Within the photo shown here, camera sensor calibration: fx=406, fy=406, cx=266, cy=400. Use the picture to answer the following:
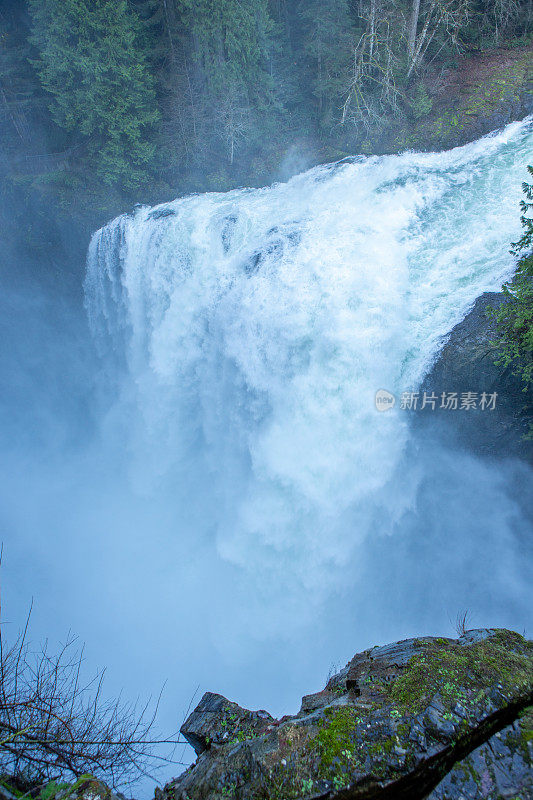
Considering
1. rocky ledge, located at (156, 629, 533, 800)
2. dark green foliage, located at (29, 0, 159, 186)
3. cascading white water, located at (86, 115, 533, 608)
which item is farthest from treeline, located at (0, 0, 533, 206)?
rocky ledge, located at (156, 629, 533, 800)

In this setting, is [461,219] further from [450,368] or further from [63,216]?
[63,216]

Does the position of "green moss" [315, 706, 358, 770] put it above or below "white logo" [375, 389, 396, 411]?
below

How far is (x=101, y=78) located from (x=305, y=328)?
508 inches

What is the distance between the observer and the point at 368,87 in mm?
15055

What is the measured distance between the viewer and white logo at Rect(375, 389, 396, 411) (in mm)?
8938

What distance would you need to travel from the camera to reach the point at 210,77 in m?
15.0

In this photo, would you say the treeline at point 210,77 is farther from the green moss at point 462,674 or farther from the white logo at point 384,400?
the green moss at point 462,674

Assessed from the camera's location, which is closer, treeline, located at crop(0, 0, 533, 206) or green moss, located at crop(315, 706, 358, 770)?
green moss, located at crop(315, 706, 358, 770)

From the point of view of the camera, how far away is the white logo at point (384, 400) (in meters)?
8.94

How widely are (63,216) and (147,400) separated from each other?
8.80 metres

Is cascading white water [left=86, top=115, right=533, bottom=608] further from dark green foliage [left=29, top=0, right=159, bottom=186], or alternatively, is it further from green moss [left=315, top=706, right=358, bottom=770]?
green moss [left=315, top=706, right=358, bottom=770]

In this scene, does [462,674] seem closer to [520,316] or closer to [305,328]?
[520,316]

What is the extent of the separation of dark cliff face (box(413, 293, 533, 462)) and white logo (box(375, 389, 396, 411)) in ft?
2.22

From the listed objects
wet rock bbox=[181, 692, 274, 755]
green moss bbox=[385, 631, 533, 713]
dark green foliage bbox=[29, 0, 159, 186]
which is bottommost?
wet rock bbox=[181, 692, 274, 755]
